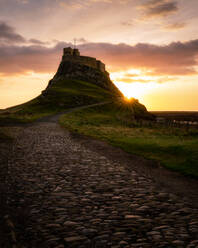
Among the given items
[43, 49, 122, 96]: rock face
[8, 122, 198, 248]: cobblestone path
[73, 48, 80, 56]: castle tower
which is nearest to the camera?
[8, 122, 198, 248]: cobblestone path

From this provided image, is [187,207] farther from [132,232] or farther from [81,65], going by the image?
[81,65]

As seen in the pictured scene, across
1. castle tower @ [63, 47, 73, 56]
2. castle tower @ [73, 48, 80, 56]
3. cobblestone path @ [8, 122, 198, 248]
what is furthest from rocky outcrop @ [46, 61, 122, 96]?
cobblestone path @ [8, 122, 198, 248]

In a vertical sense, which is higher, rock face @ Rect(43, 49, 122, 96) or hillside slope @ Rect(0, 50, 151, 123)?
rock face @ Rect(43, 49, 122, 96)

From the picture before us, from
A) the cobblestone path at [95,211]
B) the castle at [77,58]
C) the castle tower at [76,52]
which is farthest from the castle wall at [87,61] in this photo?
the cobblestone path at [95,211]

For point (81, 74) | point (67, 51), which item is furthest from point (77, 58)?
point (81, 74)

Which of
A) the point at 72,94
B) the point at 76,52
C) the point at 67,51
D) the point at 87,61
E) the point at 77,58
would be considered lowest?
the point at 72,94

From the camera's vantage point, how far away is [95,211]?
20.8 feet

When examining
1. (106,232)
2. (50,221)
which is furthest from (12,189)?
(106,232)

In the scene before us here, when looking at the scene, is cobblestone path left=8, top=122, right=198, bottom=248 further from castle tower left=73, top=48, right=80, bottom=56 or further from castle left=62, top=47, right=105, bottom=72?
castle tower left=73, top=48, right=80, bottom=56

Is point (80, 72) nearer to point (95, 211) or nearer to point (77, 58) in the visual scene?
point (77, 58)

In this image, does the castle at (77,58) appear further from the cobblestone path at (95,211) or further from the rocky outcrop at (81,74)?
the cobblestone path at (95,211)

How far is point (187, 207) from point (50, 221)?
3.97 m

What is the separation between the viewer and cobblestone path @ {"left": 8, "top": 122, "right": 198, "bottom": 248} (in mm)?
4922

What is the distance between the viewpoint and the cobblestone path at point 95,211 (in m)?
4.92
